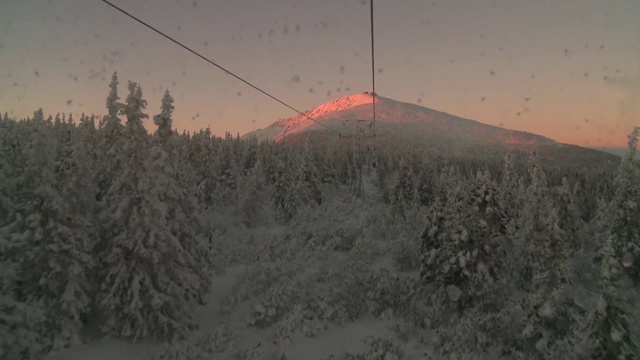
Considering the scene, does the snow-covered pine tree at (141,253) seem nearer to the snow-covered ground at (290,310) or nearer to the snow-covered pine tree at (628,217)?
the snow-covered ground at (290,310)

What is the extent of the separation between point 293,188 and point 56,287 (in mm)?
32166

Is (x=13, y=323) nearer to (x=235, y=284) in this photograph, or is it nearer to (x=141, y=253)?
(x=141, y=253)

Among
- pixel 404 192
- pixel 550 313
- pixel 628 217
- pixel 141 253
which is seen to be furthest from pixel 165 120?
pixel 404 192

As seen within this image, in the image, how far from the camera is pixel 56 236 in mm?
14211

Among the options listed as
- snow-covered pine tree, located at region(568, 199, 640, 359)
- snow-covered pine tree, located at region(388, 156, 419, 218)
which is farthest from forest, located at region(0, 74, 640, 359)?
snow-covered pine tree, located at region(388, 156, 419, 218)

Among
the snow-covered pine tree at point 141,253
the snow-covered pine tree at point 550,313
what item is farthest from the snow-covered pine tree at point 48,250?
the snow-covered pine tree at point 550,313

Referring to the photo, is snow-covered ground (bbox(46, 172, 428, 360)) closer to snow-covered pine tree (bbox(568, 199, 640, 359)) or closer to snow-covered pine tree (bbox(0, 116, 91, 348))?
snow-covered pine tree (bbox(0, 116, 91, 348))

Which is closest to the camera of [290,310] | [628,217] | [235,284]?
[290,310]

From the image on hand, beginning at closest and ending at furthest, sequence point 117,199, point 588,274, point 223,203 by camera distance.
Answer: point 117,199 < point 588,274 < point 223,203

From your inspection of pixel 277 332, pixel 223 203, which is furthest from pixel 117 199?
pixel 223 203

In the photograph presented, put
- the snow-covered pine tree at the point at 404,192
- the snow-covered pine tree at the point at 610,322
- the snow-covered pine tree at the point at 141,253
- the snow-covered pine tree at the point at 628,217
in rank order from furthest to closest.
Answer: the snow-covered pine tree at the point at 404,192
the snow-covered pine tree at the point at 628,217
the snow-covered pine tree at the point at 141,253
the snow-covered pine tree at the point at 610,322

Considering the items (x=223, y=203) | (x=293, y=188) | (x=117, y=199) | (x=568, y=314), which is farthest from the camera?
(x=223, y=203)

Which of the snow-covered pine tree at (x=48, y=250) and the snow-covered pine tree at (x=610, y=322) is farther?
the snow-covered pine tree at (x=48, y=250)

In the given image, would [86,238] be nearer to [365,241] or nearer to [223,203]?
[365,241]
